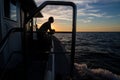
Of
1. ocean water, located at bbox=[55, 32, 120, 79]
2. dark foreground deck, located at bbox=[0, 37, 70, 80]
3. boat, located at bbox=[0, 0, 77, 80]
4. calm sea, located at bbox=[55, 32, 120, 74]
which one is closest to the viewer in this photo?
boat, located at bbox=[0, 0, 77, 80]

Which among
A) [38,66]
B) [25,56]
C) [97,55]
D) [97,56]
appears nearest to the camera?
[25,56]

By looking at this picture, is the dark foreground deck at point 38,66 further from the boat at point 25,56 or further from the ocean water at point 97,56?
the ocean water at point 97,56

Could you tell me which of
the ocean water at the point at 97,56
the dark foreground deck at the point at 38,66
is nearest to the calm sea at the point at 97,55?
the ocean water at the point at 97,56

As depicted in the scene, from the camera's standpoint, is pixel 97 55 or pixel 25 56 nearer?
pixel 25 56

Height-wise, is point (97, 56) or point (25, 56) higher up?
point (25, 56)

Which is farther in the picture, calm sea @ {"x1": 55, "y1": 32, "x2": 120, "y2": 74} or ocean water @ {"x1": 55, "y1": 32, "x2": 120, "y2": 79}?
calm sea @ {"x1": 55, "y1": 32, "x2": 120, "y2": 74}

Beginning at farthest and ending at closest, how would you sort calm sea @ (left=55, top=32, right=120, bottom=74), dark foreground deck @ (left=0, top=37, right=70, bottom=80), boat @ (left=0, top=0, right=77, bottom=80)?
1. calm sea @ (left=55, top=32, right=120, bottom=74)
2. dark foreground deck @ (left=0, top=37, right=70, bottom=80)
3. boat @ (left=0, top=0, right=77, bottom=80)

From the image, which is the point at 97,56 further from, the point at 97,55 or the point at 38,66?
the point at 38,66

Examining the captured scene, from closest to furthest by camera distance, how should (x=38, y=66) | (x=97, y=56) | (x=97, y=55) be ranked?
(x=38, y=66) < (x=97, y=56) < (x=97, y=55)

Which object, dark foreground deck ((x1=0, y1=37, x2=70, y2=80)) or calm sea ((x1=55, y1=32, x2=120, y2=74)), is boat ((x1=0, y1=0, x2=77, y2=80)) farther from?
calm sea ((x1=55, y1=32, x2=120, y2=74))

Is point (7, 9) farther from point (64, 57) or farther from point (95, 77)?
point (95, 77)

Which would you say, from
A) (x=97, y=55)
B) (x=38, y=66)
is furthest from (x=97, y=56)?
(x=38, y=66)

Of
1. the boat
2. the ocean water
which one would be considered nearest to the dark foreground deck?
the boat

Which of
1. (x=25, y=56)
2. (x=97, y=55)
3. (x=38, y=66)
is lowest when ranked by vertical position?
(x=97, y=55)
